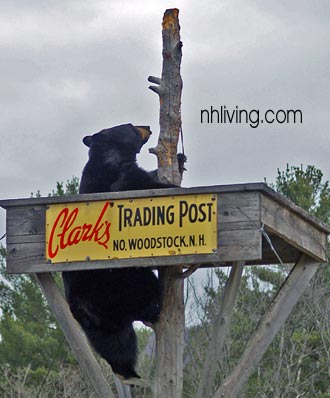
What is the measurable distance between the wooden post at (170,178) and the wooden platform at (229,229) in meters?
0.51

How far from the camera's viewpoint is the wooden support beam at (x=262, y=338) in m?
8.62

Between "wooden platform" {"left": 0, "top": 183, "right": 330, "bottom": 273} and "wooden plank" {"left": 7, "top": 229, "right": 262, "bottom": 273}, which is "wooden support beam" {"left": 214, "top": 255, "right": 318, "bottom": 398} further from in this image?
"wooden plank" {"left": 7, "top": 229, "right": 262, "bottom": 273}

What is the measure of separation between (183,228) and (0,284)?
27.7 metres

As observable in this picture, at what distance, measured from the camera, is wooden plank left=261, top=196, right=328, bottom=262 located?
8.48m

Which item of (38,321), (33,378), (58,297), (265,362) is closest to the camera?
(58,297)

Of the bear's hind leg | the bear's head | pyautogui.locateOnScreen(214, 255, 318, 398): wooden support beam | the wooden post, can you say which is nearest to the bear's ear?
the bear's head

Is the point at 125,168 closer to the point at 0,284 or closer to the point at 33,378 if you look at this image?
the point at 33,378

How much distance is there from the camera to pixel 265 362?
26.0 meters

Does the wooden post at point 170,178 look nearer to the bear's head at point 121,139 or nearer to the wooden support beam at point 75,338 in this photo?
the wooden support beam at point 75,338

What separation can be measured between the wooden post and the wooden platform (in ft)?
1.67

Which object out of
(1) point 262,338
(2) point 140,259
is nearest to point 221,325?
(1) point 262,338

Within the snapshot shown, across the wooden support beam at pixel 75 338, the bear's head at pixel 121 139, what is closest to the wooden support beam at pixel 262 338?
the wooden support beam at pixel 75 338

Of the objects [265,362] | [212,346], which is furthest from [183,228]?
[265,362]

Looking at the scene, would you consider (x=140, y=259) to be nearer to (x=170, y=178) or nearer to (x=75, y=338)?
(x=75, y=338)
